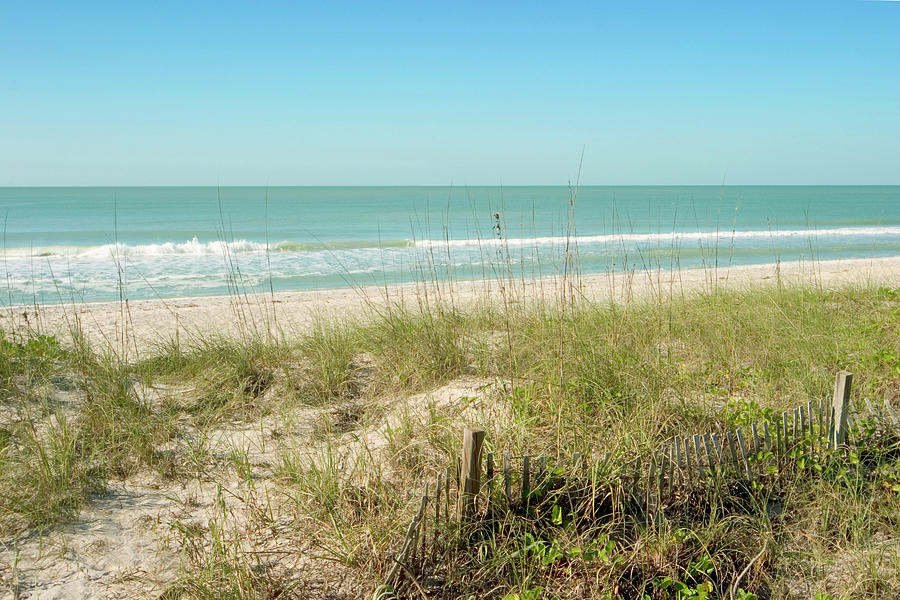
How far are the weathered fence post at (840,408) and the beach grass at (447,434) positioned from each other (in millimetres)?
199

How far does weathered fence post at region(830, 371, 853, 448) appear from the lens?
320 cm

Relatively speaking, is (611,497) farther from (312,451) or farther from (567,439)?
(312,451)

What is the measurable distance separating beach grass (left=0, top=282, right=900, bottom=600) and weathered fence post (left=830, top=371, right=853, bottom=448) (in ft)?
0.65

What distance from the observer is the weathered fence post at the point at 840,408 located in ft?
10.5

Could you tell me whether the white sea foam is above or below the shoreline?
above

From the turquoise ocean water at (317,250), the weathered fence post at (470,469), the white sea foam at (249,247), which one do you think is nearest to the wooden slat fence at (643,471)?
the weathered fence post at (470,469)

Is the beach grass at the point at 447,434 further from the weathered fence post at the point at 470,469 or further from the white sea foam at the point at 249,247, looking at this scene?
the white sea foam at the point at 249,247

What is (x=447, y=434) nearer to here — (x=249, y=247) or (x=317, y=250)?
(x=317, y=250)

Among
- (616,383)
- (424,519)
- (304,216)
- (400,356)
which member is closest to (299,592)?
(424,519)

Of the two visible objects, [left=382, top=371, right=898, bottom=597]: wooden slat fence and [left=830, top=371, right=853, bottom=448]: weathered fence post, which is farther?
[left=830, top=371, right=853, bottom=448]: weathered fence post

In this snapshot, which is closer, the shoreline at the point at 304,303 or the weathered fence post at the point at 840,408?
the weathered fence post at the point at 840,408

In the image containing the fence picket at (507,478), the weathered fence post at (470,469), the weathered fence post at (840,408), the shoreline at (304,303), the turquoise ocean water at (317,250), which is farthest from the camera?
the turquoise ocean water at (317,250)

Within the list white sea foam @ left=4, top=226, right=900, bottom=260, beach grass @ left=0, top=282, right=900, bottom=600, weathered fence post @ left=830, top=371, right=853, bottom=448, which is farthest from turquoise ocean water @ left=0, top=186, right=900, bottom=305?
weathered fence post @ left=830, top=371, right=853, bottom=448

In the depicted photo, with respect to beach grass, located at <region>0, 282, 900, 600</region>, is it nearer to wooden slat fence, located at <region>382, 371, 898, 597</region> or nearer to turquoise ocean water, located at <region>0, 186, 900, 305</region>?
wooden slat fence, located at <region>382, 371, 898, 597</region>
